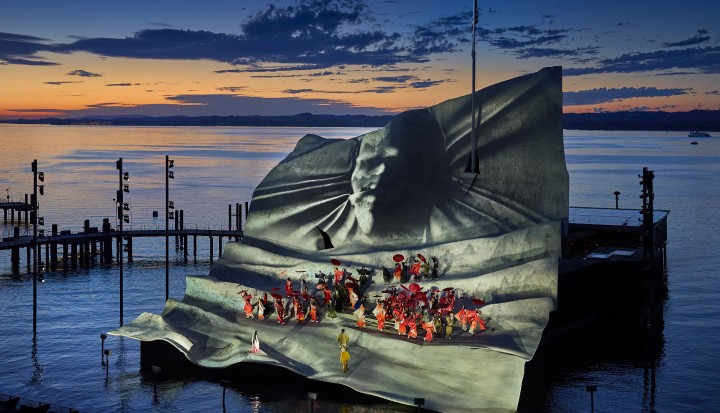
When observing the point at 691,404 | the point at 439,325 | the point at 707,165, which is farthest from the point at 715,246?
the point at 707,165

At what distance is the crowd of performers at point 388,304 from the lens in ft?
86.6

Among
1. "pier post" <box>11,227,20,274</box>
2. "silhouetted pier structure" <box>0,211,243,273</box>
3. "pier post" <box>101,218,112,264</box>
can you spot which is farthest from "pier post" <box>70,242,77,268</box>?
"pier post" <box>11,227,20,274</box>

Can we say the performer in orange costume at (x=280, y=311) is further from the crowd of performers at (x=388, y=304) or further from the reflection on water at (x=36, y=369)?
the reflection on water at (x=36, y=369)

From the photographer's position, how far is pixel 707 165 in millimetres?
191000

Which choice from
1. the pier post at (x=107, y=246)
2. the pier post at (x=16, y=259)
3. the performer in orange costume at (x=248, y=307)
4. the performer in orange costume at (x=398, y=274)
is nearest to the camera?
the performer in orange costume at (x=398, y=274)

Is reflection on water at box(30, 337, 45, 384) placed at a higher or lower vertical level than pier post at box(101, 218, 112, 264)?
lower

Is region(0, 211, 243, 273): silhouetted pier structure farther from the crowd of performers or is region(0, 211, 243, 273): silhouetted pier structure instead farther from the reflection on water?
the crowd of performers

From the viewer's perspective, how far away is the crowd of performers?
26.4 m

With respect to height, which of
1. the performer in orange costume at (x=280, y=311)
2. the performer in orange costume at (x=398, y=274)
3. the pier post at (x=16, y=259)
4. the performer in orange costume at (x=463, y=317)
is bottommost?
the pier post at (x=16, y=259)

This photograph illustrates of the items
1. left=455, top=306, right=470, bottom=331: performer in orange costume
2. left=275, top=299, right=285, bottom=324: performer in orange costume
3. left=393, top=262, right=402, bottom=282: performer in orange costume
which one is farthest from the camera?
left=393, top=262, right=402, bottom=282: performer in orange costume

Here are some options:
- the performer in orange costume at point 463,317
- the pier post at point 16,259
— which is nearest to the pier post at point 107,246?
the pier post at point 16,259

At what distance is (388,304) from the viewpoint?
27.9 metres

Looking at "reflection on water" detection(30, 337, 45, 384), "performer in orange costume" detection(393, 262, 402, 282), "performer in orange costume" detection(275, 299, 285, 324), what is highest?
"performer in orange costume" detection(393, 262, 402, 282)

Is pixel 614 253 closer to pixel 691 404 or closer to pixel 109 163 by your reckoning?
pixel 691 404
